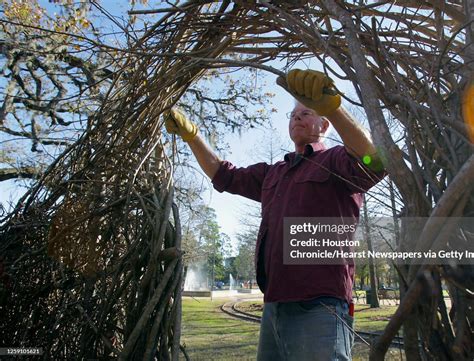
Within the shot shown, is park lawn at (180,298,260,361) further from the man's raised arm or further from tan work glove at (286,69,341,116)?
tan work glove at (286,69,341,116)

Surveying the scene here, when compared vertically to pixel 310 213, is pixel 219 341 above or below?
below

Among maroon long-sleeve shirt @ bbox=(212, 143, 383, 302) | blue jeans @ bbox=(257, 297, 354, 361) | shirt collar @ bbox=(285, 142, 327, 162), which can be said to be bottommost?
blue jeans @ bbox=(257, 297, 354, 361)

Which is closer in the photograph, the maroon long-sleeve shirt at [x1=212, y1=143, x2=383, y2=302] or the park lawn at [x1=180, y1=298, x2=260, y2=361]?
the maroon long-sleeve shirt at [x1=212, y1=143, x2=383, y2=302]

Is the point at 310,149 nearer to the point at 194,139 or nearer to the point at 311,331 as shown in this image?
the point at 194,139

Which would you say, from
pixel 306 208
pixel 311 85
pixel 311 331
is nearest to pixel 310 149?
pixel 306 208

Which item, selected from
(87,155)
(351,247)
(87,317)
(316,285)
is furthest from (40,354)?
(351,247)

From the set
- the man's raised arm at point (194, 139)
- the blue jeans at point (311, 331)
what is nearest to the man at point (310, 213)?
the blue jeans at point (311, 331)

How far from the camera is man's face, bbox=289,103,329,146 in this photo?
186 centimetres

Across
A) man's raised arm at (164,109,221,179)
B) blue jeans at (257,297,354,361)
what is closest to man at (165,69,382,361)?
blue jeans at (257,297,354,361)

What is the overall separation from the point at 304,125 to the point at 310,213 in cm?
48

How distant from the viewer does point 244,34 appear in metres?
1.56

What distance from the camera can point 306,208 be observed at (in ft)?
5.32

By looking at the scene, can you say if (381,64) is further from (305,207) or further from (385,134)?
(305,207)

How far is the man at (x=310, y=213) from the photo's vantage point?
4.10 feet
